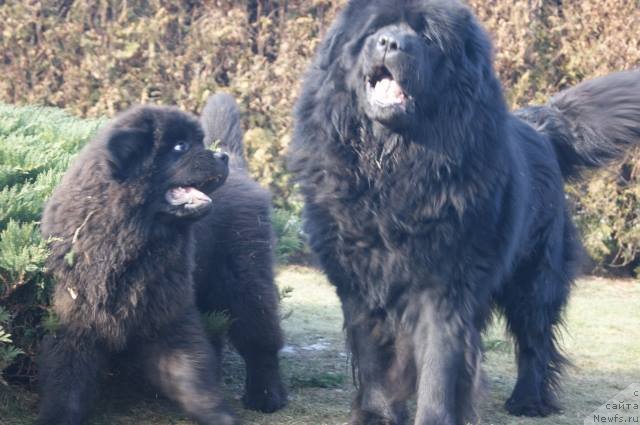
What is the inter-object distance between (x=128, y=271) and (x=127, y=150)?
474 mm

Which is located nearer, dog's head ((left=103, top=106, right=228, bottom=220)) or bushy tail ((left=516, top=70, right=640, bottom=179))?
dog's head ((left=103, top=106, right=228, bottom=220))

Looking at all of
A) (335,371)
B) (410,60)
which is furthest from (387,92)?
(335,371)

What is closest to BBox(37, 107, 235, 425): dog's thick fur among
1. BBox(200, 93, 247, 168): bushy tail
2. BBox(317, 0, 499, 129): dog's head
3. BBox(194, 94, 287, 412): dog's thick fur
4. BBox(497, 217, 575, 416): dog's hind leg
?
BBox(194, 94, 287, 412): dog's thick fur

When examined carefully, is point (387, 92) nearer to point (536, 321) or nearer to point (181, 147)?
point (181, 147)

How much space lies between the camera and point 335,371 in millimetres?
4977

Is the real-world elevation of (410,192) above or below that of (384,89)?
below

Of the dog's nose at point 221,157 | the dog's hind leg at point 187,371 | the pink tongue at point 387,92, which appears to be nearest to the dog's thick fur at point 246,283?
the dog's nose at point 221,157

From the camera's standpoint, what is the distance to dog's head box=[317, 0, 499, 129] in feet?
11.5

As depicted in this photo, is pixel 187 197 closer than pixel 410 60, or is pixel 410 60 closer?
pixel 410 60

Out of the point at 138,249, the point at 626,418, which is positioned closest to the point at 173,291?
the point at 138,249

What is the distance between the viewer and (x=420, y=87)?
Result: 3.55m

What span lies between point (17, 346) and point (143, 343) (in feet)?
1.78

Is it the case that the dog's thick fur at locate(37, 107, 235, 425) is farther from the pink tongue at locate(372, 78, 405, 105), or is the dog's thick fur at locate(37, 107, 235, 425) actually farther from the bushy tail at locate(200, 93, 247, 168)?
the bushy tail at locate(200, 93, 247, 168)

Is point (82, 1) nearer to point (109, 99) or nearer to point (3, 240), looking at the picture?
point (109, 99)
